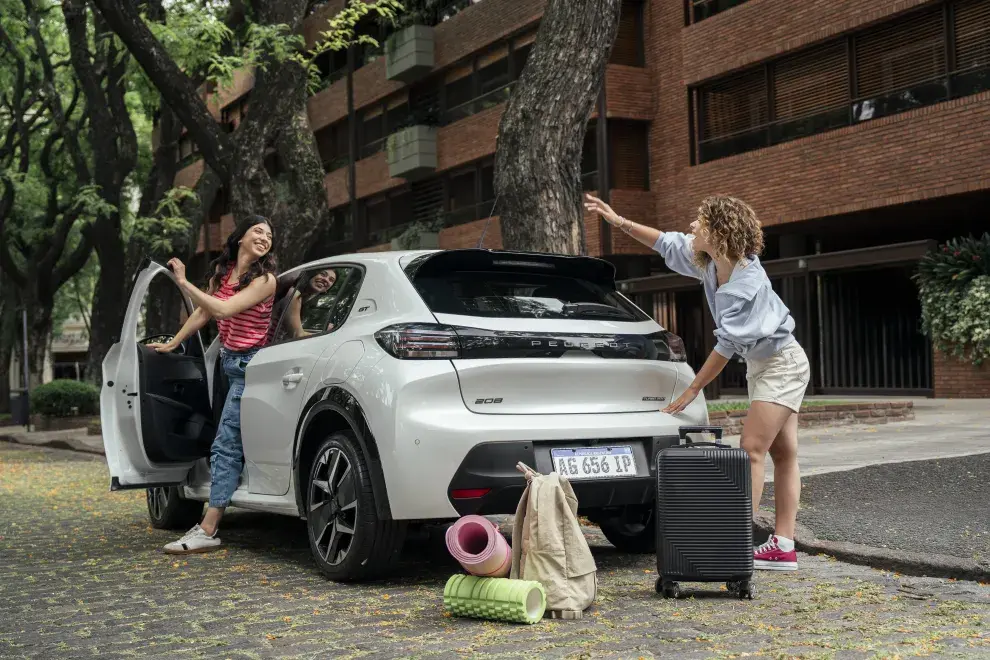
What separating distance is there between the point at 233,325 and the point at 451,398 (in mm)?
2140

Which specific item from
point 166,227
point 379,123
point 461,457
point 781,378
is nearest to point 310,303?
point 461,457

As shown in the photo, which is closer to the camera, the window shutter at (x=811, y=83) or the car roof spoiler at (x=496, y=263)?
the car roof spoiler at (x=496, y=263)

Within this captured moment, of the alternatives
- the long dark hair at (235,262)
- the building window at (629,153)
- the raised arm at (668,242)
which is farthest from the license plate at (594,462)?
the building window at (629,153)

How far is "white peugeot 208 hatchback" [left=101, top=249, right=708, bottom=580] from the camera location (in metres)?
5.33

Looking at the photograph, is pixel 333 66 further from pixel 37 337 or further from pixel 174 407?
pixel 174 407

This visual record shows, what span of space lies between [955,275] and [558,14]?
526 inches

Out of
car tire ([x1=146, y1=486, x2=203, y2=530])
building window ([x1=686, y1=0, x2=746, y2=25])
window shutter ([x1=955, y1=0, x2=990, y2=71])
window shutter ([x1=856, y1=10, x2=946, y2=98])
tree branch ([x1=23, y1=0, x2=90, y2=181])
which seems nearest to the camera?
car tire ([x1=146, y1=486, x2=203, y2=530])

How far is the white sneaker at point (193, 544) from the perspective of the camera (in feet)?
22.5

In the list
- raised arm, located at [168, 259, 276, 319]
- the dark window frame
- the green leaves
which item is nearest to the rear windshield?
raised arm, located at [168, 259, 276, 319]

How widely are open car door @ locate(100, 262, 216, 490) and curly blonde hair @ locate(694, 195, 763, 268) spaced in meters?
3.25

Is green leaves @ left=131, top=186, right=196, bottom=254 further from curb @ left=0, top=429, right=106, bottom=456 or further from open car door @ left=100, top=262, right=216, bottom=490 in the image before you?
open car door @ left=100, top=262, right=216, bottom=490

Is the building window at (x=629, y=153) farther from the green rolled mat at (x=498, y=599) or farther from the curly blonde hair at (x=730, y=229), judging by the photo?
the green rolled mat at (x=498, y=599)

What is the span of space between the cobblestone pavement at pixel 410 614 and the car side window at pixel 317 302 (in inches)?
50.2

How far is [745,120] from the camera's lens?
25922 mm
